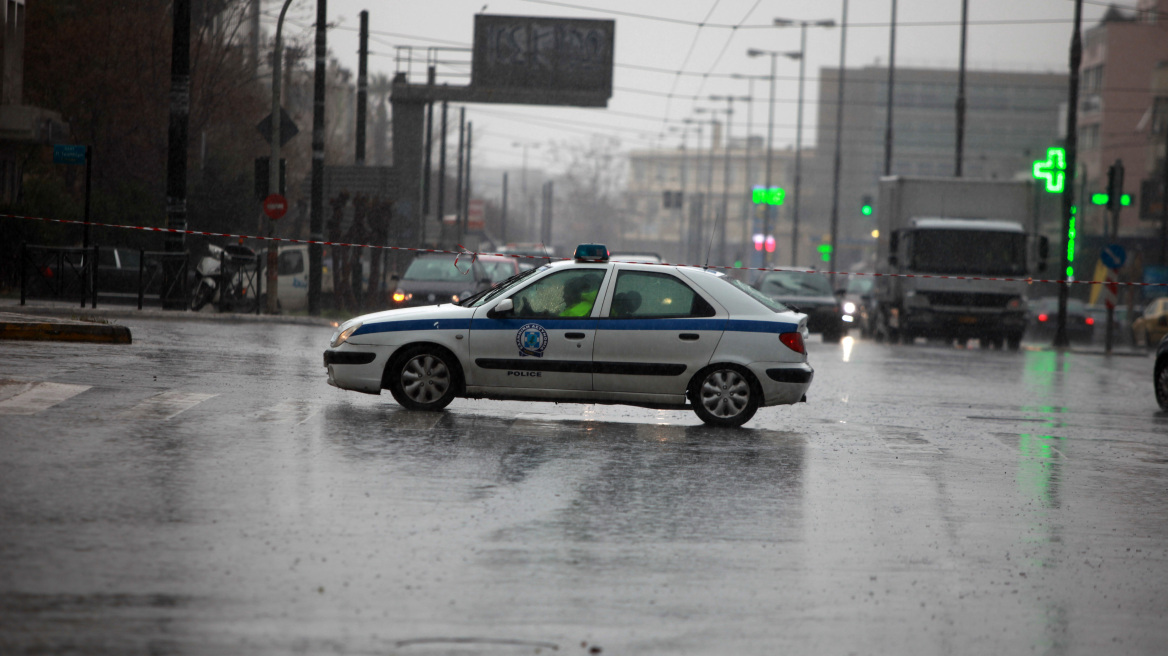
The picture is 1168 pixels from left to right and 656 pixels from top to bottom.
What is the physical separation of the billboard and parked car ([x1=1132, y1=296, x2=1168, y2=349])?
16728mm

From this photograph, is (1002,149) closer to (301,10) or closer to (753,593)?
(301,10)

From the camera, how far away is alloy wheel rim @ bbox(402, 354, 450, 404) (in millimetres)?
11992

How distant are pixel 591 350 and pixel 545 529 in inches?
183

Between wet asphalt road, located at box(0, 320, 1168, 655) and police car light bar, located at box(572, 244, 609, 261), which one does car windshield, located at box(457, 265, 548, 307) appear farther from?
wet asphalt road, located at box(0, 320, 1168, 655)

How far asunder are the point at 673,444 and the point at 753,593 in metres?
4.65

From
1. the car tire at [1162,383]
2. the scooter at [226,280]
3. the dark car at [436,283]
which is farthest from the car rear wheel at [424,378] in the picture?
the scooter at [226,280]

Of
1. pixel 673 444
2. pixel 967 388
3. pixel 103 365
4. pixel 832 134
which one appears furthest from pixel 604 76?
pixel 832 134

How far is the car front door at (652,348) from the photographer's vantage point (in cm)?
1184

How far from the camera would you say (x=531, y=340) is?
1187 centimetres

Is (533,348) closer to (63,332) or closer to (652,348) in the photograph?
(652,348)

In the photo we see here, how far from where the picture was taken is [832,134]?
160 meters

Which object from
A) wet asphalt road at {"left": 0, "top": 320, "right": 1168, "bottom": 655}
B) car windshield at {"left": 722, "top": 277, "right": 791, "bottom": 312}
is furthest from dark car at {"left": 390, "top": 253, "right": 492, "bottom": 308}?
car windshield at {"left": 722, "top": 277, "right": 791, "bottom": 312}

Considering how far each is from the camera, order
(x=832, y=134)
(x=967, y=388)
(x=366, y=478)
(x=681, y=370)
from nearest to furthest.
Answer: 1. (x=366, y=478)
2. (x=681, y=370)
3. (x=967, y=388)
4. (x=832, y=134)

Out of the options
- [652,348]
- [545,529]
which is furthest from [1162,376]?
[545,529]
